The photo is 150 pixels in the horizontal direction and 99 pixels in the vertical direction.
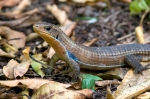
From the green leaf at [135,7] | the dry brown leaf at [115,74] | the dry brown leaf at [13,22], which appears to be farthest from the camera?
the green leaf at [135,7]

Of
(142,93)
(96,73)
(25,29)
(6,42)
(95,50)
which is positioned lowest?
(142,93)

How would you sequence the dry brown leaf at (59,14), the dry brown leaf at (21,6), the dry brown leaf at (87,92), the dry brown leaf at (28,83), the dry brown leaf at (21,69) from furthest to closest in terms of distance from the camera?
1. the dry brown leaf at (21,6)
2. the dry brown leaf at (59,14)
3. the dry brown leaf at (21,69)
4. the dry brown leaf at (28,83)
5. the dry brown leaf at (87,92)

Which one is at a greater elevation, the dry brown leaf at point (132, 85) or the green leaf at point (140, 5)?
the green leaf at point (140, 5)

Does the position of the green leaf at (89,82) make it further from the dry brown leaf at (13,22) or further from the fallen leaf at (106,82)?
the dry brown leaf at (13,22)

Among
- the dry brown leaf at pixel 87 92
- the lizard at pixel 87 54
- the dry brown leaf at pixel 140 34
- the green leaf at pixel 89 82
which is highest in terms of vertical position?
the dry brown leaf at pixel 140 34

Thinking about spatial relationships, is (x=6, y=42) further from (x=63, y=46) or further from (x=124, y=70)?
(x=124, y=70)

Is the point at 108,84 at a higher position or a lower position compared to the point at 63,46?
lower

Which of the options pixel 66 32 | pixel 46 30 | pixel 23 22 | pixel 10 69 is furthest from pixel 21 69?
pixel 23 22

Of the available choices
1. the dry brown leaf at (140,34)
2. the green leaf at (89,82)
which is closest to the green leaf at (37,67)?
the green leaf at (89,82)

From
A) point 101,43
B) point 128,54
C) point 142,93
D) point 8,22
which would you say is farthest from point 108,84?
point 8,22
